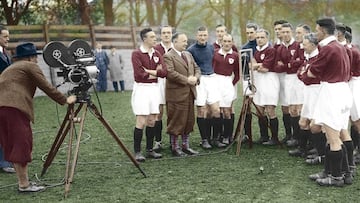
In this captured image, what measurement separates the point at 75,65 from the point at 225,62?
292 cm

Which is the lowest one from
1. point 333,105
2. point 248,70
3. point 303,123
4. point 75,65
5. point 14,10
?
point 303,123

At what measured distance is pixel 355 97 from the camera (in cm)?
675

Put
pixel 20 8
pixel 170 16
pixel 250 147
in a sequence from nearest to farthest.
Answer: pixel 250 147 → pixel 20 8 → pixel 170 16

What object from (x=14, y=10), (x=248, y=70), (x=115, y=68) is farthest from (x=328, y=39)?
(x=14, y=10)

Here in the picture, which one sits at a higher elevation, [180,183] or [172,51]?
[172,51]

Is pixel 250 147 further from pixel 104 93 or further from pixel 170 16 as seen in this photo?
pixel 170 16

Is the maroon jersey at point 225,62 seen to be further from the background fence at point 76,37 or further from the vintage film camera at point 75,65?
the background fence at point 76,37

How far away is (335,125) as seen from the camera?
5.64m

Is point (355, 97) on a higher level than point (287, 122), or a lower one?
higher

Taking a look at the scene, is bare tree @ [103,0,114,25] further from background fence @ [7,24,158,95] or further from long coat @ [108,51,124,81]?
long coat @ [108,51,124,81]

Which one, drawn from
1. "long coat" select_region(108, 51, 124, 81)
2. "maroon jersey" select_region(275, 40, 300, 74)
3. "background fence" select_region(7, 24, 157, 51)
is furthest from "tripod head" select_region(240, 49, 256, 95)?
"background fence" select_region(7, 24, 157, 51)

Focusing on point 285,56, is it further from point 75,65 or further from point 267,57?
point 75,65

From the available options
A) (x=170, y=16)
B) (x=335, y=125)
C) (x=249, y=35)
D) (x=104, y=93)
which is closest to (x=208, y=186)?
(x=335, y=125)

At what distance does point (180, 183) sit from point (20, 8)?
62.9ft
